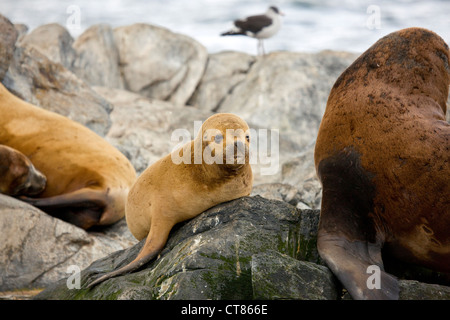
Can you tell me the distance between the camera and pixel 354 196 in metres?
3.75

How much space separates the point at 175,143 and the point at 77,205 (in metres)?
4.25

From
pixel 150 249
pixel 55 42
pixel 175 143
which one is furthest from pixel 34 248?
pixel 55 42

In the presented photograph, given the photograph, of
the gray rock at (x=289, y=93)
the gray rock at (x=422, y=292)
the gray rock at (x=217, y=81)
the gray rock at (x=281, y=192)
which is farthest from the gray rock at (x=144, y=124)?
the gray rock at (x=422, y=292)

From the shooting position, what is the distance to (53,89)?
862cm

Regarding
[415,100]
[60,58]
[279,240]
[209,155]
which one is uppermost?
[415,100]

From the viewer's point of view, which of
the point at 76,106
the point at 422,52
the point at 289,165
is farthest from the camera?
the point at 76,106

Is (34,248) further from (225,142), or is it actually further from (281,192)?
(225,142)

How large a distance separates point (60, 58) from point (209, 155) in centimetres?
925

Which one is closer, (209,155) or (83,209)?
(209,155)

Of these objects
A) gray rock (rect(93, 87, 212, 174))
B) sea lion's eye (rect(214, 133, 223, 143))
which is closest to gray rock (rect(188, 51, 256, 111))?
gray rock (rect(93, 87, 212, 174))

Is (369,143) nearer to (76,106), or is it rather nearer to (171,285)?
(171,285)

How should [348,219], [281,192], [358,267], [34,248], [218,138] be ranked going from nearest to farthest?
[358,267] < [348,219] < [218,138] < [34,248] < [281,192]

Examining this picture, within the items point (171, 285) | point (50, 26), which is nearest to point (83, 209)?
point (171, 285)

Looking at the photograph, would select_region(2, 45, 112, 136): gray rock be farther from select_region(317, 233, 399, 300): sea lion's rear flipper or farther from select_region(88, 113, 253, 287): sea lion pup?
select_region(317, 233, 399, 300): sea lion's rear flipper
